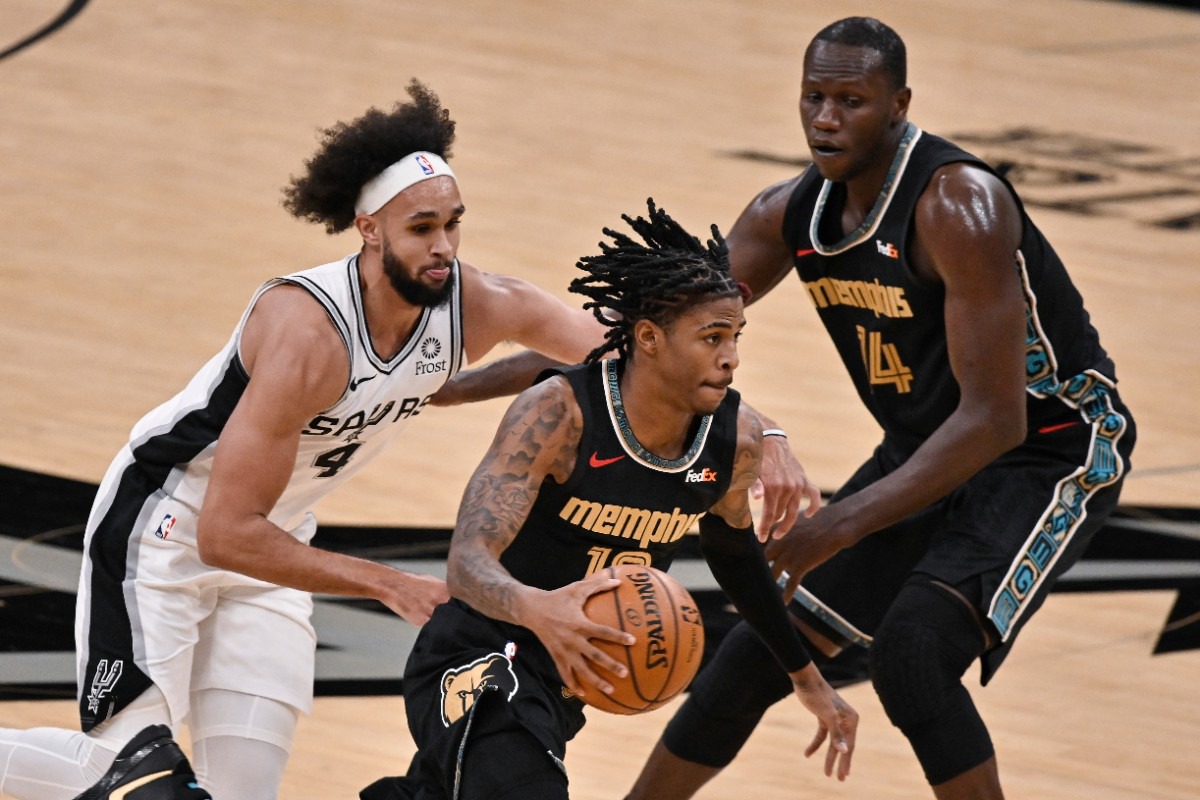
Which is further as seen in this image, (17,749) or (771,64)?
(771,64)

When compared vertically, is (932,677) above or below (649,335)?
below

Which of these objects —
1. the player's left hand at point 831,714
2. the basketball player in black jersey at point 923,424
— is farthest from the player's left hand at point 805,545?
the player's left hand at point 831,714

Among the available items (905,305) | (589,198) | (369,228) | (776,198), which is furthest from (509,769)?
(589,198)

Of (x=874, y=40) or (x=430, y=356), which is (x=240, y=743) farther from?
(x=874, y=40)

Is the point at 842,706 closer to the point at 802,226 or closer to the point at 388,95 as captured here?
the point at 802,226

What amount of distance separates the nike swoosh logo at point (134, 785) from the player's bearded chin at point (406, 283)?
110 centimetres

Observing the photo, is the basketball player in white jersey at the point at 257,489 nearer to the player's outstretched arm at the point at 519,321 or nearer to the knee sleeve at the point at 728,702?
the player's outstretched arm at the point at 519,321

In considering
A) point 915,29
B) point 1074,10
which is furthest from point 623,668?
point 1074,10

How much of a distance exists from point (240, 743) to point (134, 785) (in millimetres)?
275

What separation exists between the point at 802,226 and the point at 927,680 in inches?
44.2

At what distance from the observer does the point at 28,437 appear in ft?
24.4

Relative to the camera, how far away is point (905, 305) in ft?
14.8

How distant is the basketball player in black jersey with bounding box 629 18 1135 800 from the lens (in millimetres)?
4348

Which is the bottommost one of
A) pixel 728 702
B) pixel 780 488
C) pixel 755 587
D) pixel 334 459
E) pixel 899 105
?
pixel 728 702
